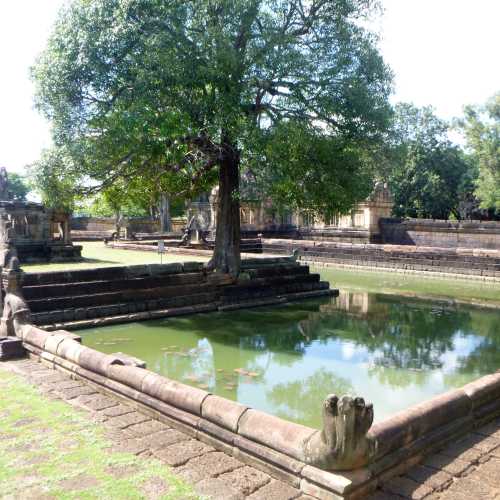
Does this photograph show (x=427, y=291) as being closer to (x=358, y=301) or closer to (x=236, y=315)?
(x=358, y=301)

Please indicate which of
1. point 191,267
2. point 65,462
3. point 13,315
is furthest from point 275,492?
point 191,267

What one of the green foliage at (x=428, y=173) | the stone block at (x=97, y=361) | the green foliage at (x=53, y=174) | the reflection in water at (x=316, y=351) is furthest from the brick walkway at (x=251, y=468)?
the green foliage at (x=428, y=173)

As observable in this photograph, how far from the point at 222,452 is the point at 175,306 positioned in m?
7.44

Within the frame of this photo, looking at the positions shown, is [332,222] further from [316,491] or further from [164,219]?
[316,491]

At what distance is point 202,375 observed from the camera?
7.21 meters

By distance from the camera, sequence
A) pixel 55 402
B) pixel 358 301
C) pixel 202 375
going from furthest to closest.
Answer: pixel 358 301
pixel 202 375
pixel 55 402

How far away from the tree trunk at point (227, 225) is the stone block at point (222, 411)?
8.30 metres

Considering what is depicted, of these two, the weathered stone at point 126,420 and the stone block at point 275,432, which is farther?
the weathered stone at point 126,420

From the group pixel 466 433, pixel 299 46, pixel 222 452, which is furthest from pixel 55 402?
pixel 299 46

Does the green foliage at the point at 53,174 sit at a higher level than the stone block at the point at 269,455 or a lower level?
higher

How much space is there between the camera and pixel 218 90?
10203mm

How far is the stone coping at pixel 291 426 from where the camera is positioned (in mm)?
3645

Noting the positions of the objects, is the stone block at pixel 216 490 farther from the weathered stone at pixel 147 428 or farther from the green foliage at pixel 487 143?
the green foliage at pixel 487 143

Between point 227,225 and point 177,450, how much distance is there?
879 centimetres
